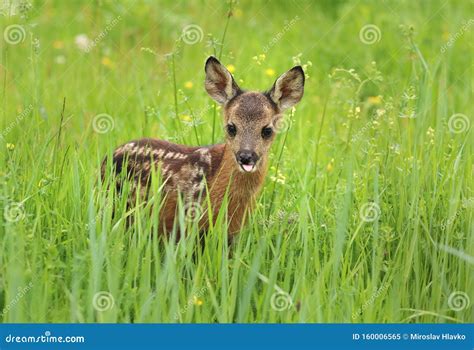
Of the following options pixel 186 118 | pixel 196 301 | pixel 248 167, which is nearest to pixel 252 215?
pixel 248 167

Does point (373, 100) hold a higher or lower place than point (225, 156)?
higher

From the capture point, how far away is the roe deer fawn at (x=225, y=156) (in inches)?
320

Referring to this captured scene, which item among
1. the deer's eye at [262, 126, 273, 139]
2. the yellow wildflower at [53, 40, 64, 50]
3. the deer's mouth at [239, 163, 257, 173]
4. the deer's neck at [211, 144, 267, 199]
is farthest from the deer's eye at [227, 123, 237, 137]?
the yellow wildflower at [53, 40, 64, 50]

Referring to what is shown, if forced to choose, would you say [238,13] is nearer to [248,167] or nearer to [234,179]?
[234,179]

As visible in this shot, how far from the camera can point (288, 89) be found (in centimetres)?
849

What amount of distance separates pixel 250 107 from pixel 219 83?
48 cm

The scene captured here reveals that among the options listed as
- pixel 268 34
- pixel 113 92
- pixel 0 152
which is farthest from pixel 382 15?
pixel 0 152

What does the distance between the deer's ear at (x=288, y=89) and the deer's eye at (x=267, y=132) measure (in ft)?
1.22

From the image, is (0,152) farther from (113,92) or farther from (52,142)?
(113,92)

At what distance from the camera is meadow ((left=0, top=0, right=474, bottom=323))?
258 inches

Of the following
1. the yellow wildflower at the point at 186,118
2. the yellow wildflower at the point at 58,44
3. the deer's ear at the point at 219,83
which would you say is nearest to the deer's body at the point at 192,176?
the deer's ear at the point at 219,83

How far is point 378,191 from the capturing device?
26.9ft

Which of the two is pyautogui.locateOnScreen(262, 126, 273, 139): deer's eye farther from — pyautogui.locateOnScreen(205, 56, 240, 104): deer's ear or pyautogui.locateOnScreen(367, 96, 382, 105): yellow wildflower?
pyautogui.locateOnScreen(367, 96, 382, 105): yellow wildflower
